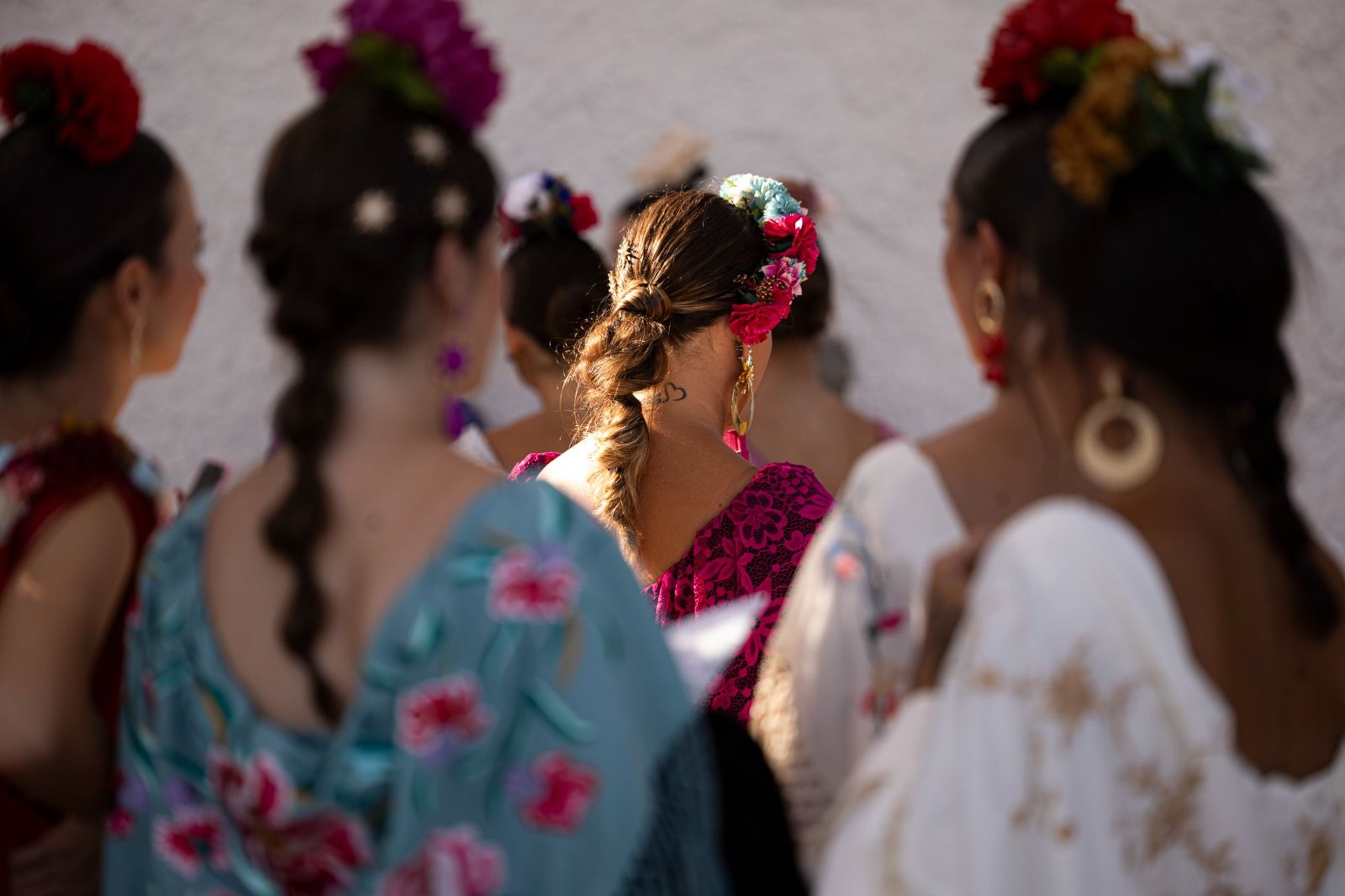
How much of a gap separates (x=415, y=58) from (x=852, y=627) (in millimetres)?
708

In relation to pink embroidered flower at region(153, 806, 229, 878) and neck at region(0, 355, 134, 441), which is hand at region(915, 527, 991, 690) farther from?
neck at region(0, 355, 134, 441)

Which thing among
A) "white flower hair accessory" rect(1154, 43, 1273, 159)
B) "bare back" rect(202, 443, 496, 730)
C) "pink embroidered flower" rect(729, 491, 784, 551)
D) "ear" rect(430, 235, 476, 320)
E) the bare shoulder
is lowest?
"pink embroidered flower" rect(729, 491, 784, 551)

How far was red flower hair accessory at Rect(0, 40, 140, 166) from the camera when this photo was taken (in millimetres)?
1588

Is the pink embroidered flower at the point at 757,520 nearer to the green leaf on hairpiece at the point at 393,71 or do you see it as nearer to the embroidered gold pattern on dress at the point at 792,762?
the embroidered gold pattern on dress at the point at 792,762

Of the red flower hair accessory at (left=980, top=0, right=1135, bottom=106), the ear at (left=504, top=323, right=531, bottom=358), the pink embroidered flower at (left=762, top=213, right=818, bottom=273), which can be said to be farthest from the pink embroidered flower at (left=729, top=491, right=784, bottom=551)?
the ear at (left=504, top=323, right=531, bottom=358)

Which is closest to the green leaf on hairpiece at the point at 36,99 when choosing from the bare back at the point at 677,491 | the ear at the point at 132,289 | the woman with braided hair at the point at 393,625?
the ear at the point at 132,289

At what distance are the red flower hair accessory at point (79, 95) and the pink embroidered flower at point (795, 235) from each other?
3.38 ft

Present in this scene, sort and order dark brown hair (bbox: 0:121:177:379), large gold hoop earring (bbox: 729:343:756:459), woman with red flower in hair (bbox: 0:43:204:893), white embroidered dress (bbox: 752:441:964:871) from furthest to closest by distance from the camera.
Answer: large gold hoop earring (bbox: 729:343:756:459) < dark brown hair (bbox: 0:121:177:379) < woman with red flower in hair (bbox: 0:43:204:893) < white embroidered dress (bbox: 752:441:964:871)

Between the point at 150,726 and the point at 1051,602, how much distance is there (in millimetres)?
848

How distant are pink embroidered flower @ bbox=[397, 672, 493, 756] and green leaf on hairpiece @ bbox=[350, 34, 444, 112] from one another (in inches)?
21.7

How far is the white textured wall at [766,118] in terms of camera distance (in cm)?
329

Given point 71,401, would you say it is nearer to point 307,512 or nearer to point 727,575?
point 307,512

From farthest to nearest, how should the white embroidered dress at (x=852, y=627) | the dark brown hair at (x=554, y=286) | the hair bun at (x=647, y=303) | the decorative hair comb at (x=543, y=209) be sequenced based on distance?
the decorative hair comb at (x=543, y=209), the dark brown hair at (x=554, y=286), the hair bun at (x=647, y=303), the white embroidered dress at (x=852, y=627)

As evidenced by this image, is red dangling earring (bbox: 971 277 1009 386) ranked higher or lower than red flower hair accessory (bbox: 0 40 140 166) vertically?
lower
